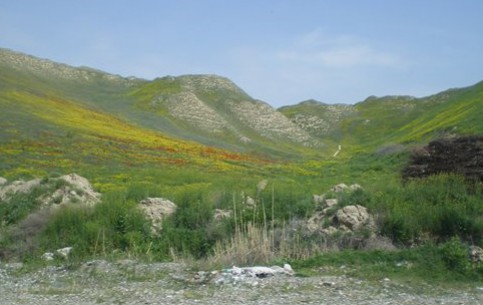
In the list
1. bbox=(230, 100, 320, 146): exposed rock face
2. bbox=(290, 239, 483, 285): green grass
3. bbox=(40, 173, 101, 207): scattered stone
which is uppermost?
bbox=(230, 100, 320, 146): exposed rock face

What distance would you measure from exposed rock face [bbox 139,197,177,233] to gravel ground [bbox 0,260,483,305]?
4.19 m

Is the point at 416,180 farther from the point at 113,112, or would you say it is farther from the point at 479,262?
the point at 113,112

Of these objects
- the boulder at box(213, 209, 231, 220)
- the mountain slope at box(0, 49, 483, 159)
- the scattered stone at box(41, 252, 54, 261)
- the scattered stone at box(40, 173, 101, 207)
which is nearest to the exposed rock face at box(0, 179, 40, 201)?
the scattered stone at box(40, 173, 101, 207)

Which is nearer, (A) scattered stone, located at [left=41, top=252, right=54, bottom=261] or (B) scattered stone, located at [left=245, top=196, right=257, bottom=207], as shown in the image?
(A) scattered stone, located at [left=41, top=252, right=54, bottom=261]

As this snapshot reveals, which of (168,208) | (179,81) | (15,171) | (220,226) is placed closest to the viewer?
(220,226)

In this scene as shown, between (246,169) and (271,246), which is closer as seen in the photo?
(271,246)

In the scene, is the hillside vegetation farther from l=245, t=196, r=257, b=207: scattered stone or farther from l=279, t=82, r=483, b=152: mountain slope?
l=279, t=82, r=483, b=152: mountain slope

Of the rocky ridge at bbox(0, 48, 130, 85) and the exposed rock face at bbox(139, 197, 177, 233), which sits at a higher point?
the rocky ridge at bbox(0, 48, 130, 85)

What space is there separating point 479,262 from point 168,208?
9.33m

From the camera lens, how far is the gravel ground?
9.54 meters

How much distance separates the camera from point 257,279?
10.7 m

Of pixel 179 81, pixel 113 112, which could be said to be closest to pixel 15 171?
pixel 113 112

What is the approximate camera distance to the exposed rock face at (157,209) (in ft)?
54.0

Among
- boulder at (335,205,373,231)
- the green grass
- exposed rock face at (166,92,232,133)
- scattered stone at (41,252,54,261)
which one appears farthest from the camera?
exposed rock face at (166,92,232,133)
